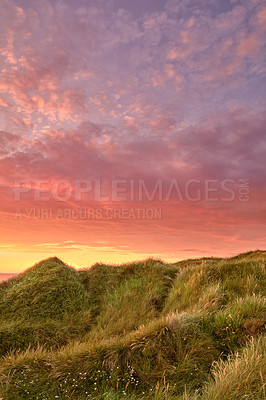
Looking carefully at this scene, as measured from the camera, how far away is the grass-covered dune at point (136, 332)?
4980 mm

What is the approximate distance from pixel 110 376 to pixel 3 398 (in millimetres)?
1788

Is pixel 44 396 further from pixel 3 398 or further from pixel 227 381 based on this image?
pixel 227 381

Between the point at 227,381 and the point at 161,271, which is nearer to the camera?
the point at 227,381

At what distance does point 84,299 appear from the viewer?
11086mm

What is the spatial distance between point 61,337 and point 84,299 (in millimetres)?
1973

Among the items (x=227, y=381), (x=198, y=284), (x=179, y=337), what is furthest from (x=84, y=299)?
(x=227, y=381)

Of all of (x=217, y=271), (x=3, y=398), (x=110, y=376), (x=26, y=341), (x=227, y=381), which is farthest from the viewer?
(x=217, y=271)

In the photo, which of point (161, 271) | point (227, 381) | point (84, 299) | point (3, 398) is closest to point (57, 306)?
point (84, 299)

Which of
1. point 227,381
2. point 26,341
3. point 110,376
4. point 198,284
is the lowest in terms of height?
Result: point 26,341

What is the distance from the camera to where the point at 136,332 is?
247 inches

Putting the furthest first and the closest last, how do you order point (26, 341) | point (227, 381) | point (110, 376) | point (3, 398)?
1. point (26, 341)
2. point (110, 376)
3. point (3, 398)
4. point (227, 381)

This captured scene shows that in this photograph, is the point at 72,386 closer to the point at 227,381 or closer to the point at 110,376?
the point at 110,376

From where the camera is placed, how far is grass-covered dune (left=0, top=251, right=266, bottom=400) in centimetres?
498

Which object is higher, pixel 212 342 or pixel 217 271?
pixel 217 271
